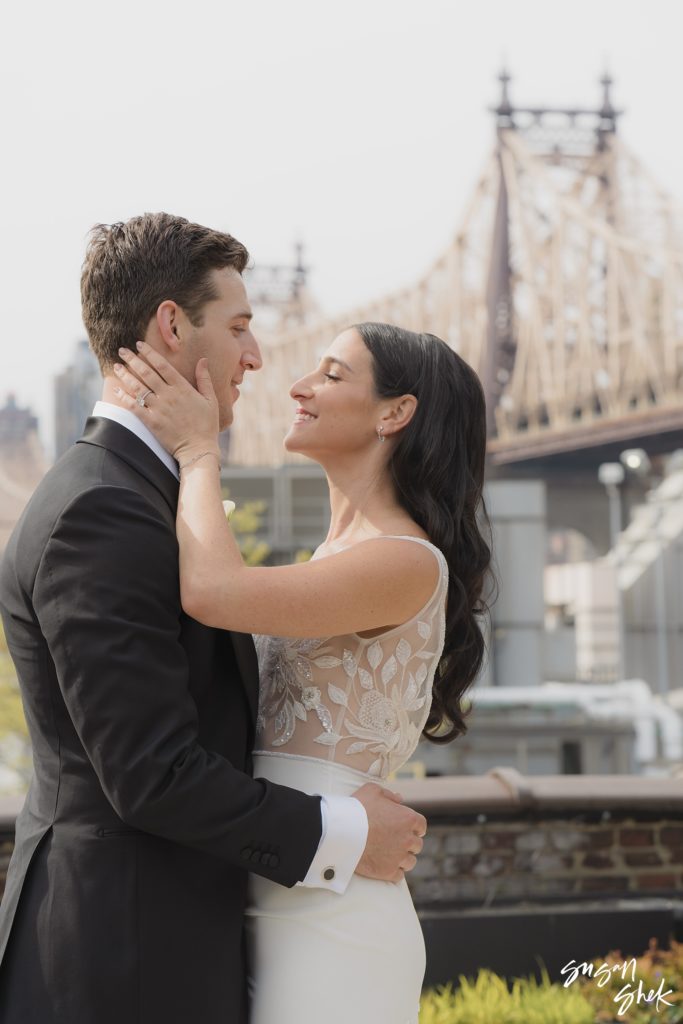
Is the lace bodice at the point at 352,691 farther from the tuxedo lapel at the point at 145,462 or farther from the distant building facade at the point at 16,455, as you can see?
the distant building facade at the point at 16,455

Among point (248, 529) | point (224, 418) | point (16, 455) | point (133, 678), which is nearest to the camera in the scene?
point (133, 678)

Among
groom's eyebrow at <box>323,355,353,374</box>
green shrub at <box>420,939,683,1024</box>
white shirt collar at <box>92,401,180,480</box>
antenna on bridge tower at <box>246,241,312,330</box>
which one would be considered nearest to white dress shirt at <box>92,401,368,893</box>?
white shirt collar at <box>92,401,180,480</box>

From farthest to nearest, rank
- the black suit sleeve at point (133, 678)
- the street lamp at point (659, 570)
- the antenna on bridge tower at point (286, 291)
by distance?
the antenna on bridge tower at point (286, 291) < the street lamp at point (659, 570) < the black suit sleeve at point (133, 678)

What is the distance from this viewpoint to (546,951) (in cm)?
429

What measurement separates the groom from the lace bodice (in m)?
0.13

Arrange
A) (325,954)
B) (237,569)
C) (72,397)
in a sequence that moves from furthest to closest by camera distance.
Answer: (72,397) → (325,954) → (237,569)

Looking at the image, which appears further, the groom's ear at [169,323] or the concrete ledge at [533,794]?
the concrete ledge at [533,794]

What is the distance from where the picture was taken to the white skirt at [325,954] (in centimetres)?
185

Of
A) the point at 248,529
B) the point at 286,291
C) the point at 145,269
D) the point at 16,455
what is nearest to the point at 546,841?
the point at 145,269

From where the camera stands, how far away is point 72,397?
24312 mm

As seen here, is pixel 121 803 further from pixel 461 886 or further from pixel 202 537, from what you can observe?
pixel 461 886
